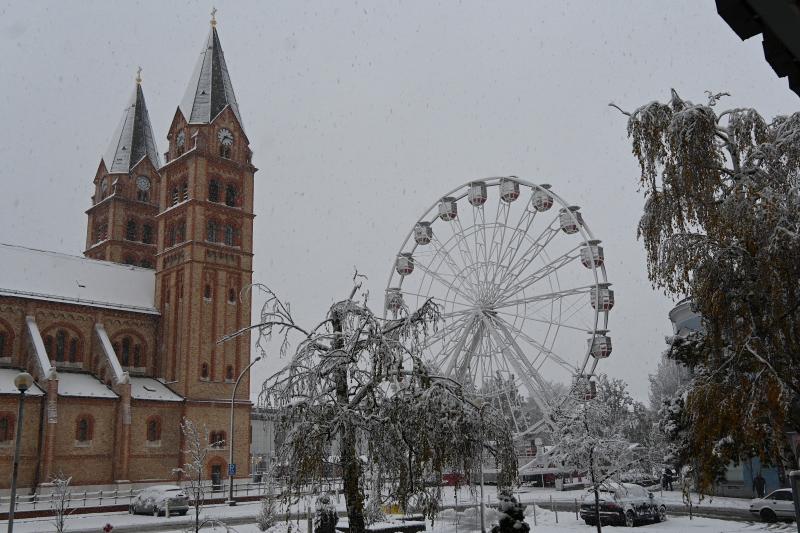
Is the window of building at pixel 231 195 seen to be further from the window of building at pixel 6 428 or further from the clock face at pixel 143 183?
the window of building at pixel 6 428

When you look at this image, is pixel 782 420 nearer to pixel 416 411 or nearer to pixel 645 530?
pixel 416 411

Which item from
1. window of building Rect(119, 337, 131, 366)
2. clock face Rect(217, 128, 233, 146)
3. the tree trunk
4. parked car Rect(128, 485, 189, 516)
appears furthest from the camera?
clock face Rect(217, 128, 233, 146)

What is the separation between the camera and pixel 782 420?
12.3 metres

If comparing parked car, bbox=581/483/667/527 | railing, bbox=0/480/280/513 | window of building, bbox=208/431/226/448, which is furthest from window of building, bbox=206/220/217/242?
parked car, bbox=581/483/667/527

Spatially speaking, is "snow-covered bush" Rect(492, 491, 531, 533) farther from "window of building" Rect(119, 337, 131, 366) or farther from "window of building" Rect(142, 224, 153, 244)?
"window of building" Rect(142, 224, 153, 244)

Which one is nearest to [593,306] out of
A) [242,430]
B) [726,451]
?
[726,451]

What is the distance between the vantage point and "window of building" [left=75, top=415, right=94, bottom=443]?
4519cm

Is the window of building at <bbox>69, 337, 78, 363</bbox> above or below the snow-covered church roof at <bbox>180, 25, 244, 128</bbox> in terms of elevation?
Answer: below

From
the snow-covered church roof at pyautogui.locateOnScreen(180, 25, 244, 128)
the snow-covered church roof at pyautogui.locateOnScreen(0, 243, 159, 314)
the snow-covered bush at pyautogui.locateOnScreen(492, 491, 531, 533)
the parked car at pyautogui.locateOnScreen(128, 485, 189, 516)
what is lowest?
the parked car at pyautogui.locateOnScreen(128, 485, 189, 516)

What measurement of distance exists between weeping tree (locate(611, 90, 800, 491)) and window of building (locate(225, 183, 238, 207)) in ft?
153

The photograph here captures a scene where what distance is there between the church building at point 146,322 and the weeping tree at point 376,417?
2907cm

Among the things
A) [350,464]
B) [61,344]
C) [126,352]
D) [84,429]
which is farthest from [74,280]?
[350,464]

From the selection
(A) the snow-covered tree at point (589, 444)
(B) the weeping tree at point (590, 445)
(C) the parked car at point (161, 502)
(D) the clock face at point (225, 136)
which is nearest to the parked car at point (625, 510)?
(B) the weeping tree at point (590, 445)

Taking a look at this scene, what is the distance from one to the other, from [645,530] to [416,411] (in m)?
14.6
